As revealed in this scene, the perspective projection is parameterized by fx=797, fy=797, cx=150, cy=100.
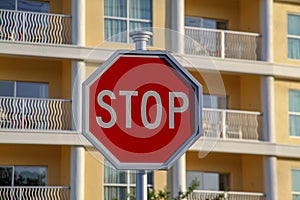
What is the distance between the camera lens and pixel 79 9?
22.5m

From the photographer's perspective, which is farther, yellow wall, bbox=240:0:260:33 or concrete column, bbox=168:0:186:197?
yellow wall, bbox=240:0:260:33

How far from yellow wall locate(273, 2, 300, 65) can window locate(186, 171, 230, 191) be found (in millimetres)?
4048

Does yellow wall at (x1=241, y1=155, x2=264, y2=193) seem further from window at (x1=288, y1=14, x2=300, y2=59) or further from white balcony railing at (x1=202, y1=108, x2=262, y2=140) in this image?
window at (x1=288, y1=14, x2=300, y2=59)

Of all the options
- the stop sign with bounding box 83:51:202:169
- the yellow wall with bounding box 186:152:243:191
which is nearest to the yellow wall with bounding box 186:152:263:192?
the yellow wall with bounding box 186:152:243:191

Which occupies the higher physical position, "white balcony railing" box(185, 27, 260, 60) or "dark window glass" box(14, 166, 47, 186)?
"white balcony railing" box(185, 27, 260, 60)

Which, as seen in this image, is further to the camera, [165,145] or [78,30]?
[78,30]

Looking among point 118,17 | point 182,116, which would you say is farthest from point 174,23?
point 182,116

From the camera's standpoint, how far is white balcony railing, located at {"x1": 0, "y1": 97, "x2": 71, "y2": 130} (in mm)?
21422

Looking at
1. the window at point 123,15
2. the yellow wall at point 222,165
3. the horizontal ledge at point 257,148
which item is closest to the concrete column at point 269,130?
the horizontal ledge at point 257,148

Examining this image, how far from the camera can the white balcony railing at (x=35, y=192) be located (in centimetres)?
2116

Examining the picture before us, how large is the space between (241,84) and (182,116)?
75.4 feet

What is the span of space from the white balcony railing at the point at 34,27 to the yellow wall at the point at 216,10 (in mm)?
4334

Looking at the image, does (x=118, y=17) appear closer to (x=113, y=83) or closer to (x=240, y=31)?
(x=240, y=31)

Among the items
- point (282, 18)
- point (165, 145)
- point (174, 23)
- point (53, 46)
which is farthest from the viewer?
point (282, 18)
